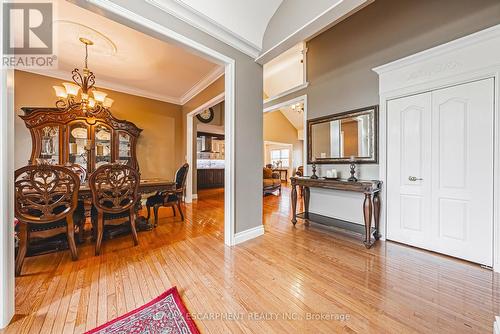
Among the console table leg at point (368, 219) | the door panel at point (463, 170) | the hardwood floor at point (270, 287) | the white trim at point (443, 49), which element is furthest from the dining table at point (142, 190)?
the door panel at point (463, 170)

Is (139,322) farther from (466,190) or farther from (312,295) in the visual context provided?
(466,190)

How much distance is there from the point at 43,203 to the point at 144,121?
10.7ft

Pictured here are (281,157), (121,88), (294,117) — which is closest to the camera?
(121,88)

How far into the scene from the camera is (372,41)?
2.72m

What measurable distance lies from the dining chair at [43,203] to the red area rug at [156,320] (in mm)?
1276

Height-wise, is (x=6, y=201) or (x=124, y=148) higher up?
(x=124, y=148)

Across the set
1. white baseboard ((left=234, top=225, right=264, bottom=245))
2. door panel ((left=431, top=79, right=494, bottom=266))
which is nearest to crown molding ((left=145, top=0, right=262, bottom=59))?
door panel ((left=431, top=79, right=494, bottom=266))

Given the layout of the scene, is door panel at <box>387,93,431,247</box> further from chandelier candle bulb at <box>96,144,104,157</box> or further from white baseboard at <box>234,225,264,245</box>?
chandelier candle bulb at <box>96,144,104,157</box>

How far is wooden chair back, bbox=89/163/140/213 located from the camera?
2135 millimetres

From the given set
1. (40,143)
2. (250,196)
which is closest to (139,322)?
(250,196)

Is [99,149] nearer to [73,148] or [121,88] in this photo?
[73,148]

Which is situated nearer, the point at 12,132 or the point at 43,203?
the point at 12,132

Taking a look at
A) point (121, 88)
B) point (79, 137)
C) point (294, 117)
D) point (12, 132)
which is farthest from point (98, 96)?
point (294, 117)

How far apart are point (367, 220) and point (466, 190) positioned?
982 millimetres
